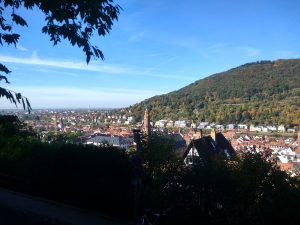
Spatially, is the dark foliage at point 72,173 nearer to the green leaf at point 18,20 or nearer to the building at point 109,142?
the building at point 109,142

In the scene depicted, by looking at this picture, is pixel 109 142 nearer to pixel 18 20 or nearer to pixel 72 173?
pixel 72 173

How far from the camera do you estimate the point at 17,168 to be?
12.5m

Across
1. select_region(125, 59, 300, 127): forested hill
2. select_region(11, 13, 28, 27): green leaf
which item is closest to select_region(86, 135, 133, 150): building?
select_region(11, 13, 28, 27): green leaf

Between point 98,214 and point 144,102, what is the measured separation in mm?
117823

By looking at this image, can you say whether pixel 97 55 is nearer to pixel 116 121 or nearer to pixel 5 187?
pixel 5 187

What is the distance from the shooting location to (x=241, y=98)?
12962 cm

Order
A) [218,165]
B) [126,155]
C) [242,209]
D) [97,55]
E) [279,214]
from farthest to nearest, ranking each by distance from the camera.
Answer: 1. [126,155]
2. [218,165]
3. [242,209]
4. [279,214]
5. [97,55]

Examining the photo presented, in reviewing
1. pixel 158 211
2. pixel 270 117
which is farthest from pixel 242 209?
pixel 270 117

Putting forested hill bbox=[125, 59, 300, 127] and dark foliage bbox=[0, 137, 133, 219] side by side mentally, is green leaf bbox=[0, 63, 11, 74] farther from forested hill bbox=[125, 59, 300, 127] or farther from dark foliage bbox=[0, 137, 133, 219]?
forested hill bbox=[125, 59, 300, 127]

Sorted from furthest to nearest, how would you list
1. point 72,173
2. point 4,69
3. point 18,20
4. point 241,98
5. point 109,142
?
point 241,98 < point 109,142 < point 72,173 < point 18,20 < point 4,69

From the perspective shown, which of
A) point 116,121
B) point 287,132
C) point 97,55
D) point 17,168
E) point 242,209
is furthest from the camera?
point 116,121

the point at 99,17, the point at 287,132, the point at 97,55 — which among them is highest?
the point at 99,17

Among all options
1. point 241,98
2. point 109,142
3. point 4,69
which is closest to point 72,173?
point 109,142

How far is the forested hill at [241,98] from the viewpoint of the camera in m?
114
